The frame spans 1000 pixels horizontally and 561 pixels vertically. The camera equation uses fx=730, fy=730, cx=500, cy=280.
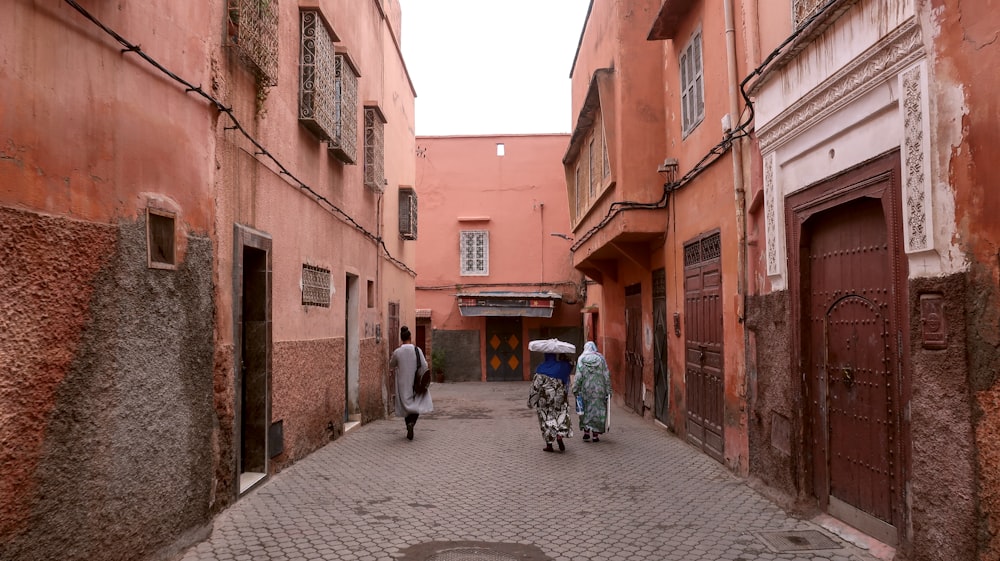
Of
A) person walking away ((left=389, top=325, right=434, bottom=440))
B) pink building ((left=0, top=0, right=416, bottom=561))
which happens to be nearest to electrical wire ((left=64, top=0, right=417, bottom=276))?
pink building ((left=0, top=0, right=416, bottom=561))

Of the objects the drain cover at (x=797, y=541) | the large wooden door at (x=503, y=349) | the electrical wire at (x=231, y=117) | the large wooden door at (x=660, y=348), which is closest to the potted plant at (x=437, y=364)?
the large wooden door at (x=503, y=349)

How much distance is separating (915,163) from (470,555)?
378 cm

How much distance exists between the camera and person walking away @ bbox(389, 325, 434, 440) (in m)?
10.7

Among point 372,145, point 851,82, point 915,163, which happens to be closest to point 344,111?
point 372,145

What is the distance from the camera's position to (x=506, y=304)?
2480 centimetres

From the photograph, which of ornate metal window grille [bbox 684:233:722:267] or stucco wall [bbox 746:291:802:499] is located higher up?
ornate metal window grille [bbox 684:233:722:267]

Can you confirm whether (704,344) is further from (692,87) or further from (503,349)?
(503,349)

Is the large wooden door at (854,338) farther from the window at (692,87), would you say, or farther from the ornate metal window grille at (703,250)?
the window at (692,87)

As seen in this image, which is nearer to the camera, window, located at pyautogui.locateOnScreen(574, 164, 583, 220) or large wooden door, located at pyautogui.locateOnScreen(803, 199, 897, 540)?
large wooden door, located at pyautogui.locateOnScreen(803, 199, 897, 540)

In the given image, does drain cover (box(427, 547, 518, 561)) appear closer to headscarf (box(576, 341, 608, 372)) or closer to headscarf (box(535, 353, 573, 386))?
headscarf (box(535, 353, 573, 386))

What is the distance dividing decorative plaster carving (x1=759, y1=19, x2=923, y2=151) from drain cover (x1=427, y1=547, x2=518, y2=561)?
4015mm

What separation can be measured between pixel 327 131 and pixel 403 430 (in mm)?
5008

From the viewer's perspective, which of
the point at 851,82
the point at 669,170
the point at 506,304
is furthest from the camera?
the point at 506,304

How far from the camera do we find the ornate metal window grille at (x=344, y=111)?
399 inches
